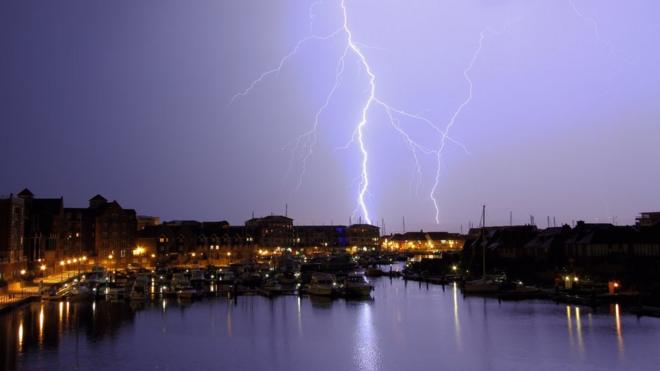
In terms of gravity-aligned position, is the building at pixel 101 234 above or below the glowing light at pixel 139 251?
above

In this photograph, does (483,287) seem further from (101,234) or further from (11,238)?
(101,234)

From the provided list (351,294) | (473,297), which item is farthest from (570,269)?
(351,294)

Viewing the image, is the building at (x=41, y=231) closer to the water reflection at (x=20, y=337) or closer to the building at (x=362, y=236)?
the water reflection at (x=20, y=337)

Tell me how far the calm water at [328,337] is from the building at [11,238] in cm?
797

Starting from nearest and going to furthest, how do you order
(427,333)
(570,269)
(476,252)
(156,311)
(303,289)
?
(427,333) < (156,311) < (570,269) < (303,289) < (476,252)

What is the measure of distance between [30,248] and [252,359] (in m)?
44.6

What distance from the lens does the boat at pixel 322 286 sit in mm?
62062

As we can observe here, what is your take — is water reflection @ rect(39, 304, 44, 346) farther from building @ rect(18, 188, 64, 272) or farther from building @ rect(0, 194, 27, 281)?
building @ rect(18, 188, 64, 272)

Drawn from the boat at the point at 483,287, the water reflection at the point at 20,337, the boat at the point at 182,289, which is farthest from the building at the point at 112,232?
the boat at the point at 483,287

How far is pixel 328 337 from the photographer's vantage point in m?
39.5

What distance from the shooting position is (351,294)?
200ft

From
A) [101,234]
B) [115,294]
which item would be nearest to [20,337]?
[115,294]

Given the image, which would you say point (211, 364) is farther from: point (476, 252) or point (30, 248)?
point (476, 252)

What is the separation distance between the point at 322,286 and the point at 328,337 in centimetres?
2317
